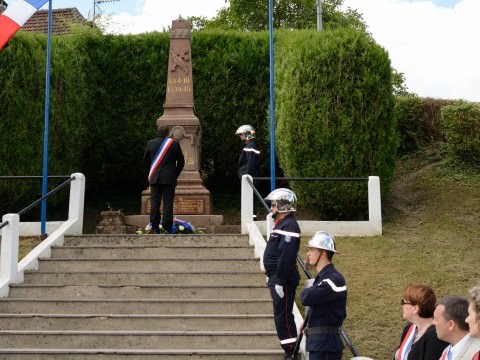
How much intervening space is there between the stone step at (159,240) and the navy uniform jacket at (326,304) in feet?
16.0

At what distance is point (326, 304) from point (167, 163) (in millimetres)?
5642

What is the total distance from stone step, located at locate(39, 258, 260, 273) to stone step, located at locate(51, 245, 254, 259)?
0.96ft

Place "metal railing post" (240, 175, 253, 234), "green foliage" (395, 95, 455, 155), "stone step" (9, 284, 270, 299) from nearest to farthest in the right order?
"stone step" (9, 284, 270, 299) < "metal railing post" (240, 175, 253, 234) < "green foliage" (395, 95, 455, 155)

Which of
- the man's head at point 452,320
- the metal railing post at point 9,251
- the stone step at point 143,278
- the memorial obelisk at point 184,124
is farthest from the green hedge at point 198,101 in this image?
the man's head at point 452,320

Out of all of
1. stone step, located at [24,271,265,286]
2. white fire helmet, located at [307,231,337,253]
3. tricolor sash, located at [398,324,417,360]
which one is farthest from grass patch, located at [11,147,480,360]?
tricolor sash, located at [398,324,417,360]

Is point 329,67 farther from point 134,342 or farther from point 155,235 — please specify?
point 134,342

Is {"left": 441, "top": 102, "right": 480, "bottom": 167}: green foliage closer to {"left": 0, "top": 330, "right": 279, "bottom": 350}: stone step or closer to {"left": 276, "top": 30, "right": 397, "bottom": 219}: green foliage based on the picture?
{"left": 276, "top": 30, "right": 397, "bottom": 219}: green foliage

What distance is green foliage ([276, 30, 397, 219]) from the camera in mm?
12750

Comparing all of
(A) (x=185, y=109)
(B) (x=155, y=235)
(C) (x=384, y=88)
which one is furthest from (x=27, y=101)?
(C) (x=384, y=88)

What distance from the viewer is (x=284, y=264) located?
6328mm

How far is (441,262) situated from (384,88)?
161 inches

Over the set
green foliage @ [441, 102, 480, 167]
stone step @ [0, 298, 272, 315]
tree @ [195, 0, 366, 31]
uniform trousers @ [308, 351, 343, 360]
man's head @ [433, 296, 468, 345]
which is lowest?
stone step @ [0, 298, 272, 315]

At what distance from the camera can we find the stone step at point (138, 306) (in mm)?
8156

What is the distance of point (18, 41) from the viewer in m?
13.3
